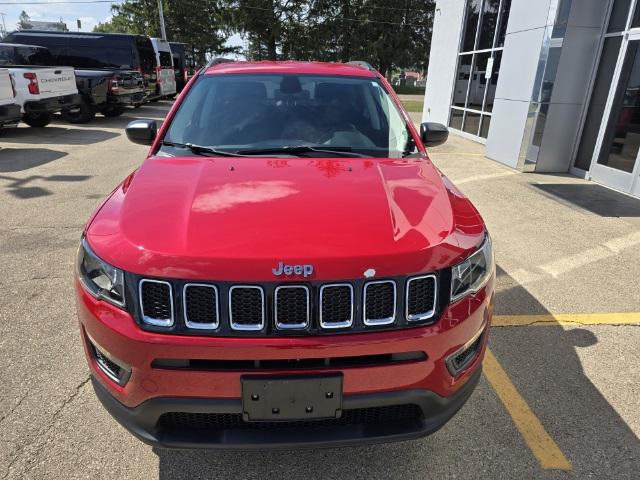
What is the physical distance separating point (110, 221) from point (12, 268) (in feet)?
9.24

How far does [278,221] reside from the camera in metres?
1.86

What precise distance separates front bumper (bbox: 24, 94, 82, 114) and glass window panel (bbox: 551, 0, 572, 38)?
36.6ft

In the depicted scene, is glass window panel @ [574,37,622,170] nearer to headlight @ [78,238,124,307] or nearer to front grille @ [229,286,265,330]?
front grille @ [229,286,265,330]

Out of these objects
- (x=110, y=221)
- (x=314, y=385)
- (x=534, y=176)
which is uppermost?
(x=110, y=221)

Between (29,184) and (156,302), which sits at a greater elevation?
(156,302)

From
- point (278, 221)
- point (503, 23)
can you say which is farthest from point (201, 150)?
point (503, 23)

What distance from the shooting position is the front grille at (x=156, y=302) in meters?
1.67

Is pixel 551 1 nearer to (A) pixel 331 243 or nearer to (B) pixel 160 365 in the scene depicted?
(A) pixel 331 243

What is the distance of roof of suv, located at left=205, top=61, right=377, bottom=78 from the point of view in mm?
3352

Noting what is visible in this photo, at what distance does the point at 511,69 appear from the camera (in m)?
9.07

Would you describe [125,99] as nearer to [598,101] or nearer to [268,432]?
[598,101]

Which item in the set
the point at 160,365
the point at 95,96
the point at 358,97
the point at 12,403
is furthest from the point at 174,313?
the point at 95,96

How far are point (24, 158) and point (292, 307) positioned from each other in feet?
30.1

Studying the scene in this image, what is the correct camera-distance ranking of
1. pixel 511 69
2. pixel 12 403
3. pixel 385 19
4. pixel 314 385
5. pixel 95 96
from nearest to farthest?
pixel 314 385 → pixel 12 403 → pixel 511 69 → pixel 95 96 → pixel 385 19
